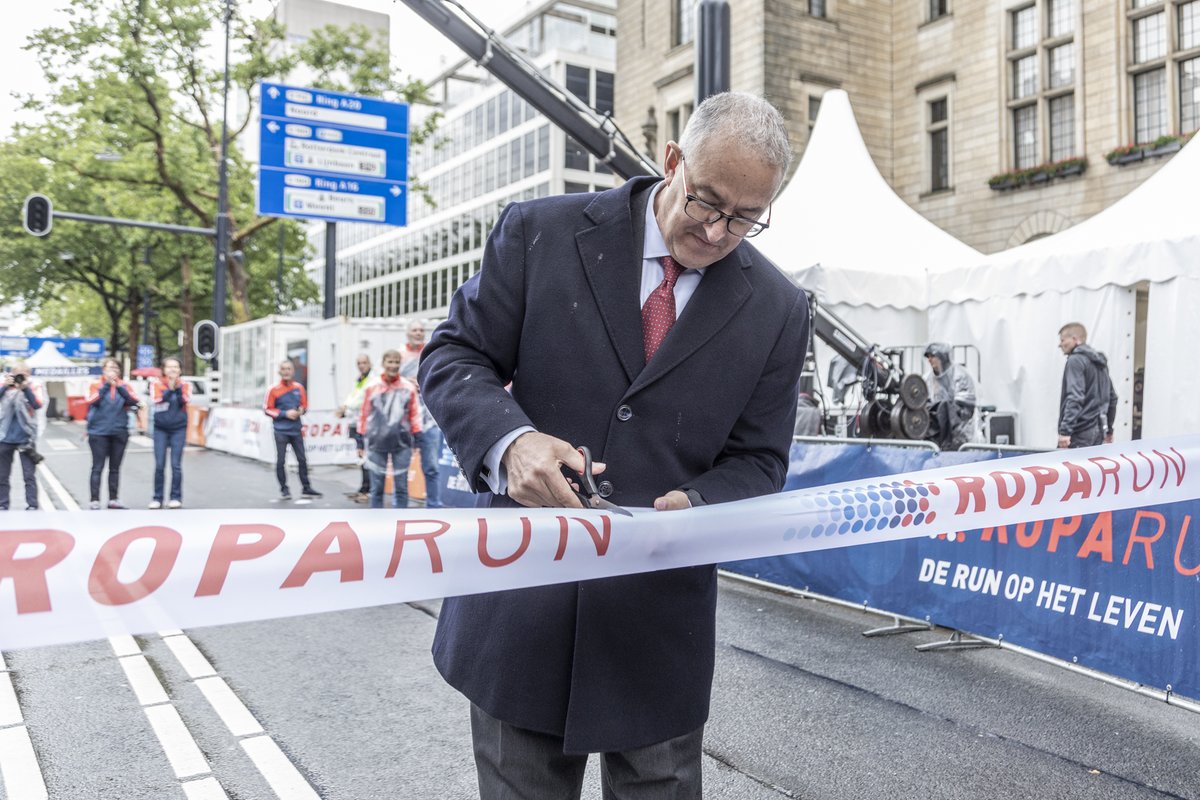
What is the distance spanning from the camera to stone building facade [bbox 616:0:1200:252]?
57.9ft

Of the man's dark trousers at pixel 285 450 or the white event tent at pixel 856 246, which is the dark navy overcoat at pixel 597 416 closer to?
the white event tent at pixel 856 246

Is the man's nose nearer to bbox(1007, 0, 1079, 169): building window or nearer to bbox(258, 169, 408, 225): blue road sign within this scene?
bbox(258, 169, 408, 225): blue road sign

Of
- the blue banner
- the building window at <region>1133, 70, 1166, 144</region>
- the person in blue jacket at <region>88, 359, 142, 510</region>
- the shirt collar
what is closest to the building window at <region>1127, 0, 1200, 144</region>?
the building window at <region>1133, 70, 1166, 144</region>

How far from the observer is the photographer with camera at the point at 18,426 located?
1075 centimetres

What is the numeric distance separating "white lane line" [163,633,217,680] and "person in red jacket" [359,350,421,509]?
407 cm

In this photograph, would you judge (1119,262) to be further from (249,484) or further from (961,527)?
(249,484)

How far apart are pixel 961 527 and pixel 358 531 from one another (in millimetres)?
1741

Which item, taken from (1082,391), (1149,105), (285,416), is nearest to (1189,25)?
(1149,105)

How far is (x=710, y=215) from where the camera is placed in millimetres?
1914

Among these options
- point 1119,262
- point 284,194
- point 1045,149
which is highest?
point 1045,149

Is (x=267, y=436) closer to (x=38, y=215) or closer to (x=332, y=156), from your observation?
(x=332, y=156)

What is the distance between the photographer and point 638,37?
27.6 meters

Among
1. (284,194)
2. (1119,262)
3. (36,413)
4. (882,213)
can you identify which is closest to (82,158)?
(284,194)

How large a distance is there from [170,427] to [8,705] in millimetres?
7568
